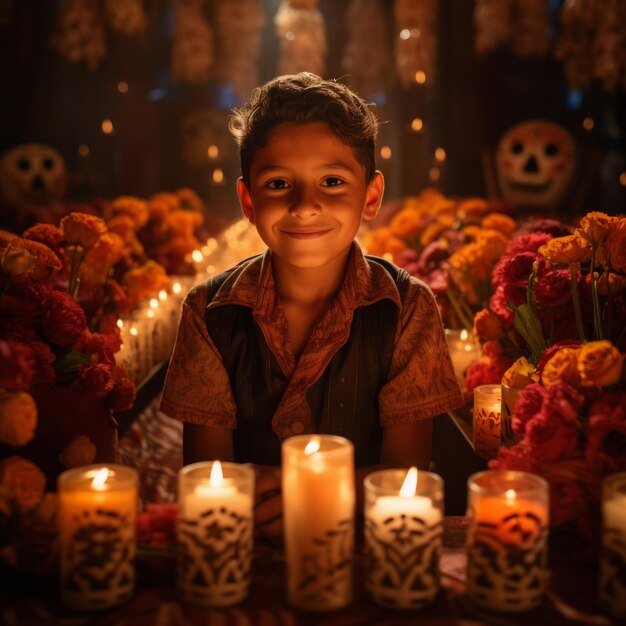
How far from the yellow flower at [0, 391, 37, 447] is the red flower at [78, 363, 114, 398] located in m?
0.47

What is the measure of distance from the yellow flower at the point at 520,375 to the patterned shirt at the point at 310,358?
0.33ft

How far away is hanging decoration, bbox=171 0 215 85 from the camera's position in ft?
21.1

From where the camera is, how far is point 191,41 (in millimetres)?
6441

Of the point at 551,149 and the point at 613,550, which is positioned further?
the point at 551,149

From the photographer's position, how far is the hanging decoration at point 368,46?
652 cm

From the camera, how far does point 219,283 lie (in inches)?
69.9

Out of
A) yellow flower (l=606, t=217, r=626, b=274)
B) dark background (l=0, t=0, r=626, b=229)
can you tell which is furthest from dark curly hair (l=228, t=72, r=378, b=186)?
dark background (l=0, t=0, r=626, b=229)

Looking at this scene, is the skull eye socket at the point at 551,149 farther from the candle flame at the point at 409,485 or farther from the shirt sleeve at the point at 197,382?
the candle flame at the point at 409,485

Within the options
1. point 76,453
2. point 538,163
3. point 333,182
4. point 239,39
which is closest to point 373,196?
point 333,182

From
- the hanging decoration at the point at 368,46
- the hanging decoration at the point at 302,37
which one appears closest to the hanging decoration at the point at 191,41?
the hanging decoration at the point at 302,37

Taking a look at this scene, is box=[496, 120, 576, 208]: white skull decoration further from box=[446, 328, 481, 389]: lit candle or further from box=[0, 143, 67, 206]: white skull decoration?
box=[446, 328, 481, 389]: lit candle

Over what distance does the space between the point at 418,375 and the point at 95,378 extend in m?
0.57

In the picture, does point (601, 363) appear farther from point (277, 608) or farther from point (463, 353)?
point (463, 353)


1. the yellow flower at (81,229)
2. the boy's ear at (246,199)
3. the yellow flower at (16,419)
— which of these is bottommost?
the yellow flower at (16,419)
